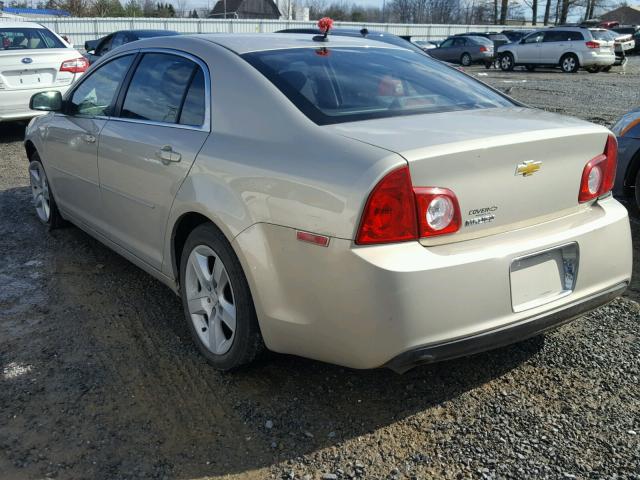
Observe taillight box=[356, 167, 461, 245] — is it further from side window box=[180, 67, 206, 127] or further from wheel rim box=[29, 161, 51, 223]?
wheel rim box=[29, 161, 51, 223]

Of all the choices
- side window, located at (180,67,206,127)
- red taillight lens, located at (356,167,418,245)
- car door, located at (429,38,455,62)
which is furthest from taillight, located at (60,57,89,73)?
car door, located at (429,38,455,62)

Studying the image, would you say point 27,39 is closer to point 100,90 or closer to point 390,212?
point 100,90

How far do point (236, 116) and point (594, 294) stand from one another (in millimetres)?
1803

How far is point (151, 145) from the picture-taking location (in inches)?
133

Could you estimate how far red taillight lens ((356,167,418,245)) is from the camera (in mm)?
2256

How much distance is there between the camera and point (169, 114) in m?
3.39

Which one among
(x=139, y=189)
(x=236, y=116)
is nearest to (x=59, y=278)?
(x=139, y=189)

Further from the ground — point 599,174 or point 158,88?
point 158,88

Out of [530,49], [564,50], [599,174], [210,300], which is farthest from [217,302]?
[530,49]

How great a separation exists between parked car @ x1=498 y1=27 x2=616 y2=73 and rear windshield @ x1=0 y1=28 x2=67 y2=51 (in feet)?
63.1

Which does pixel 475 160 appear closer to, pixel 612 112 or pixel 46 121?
pixel 46 121

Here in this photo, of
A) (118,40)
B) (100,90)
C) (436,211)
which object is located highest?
(118,40)

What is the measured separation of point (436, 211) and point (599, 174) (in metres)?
1.01

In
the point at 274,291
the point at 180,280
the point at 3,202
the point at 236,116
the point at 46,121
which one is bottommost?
the point at 3,202
